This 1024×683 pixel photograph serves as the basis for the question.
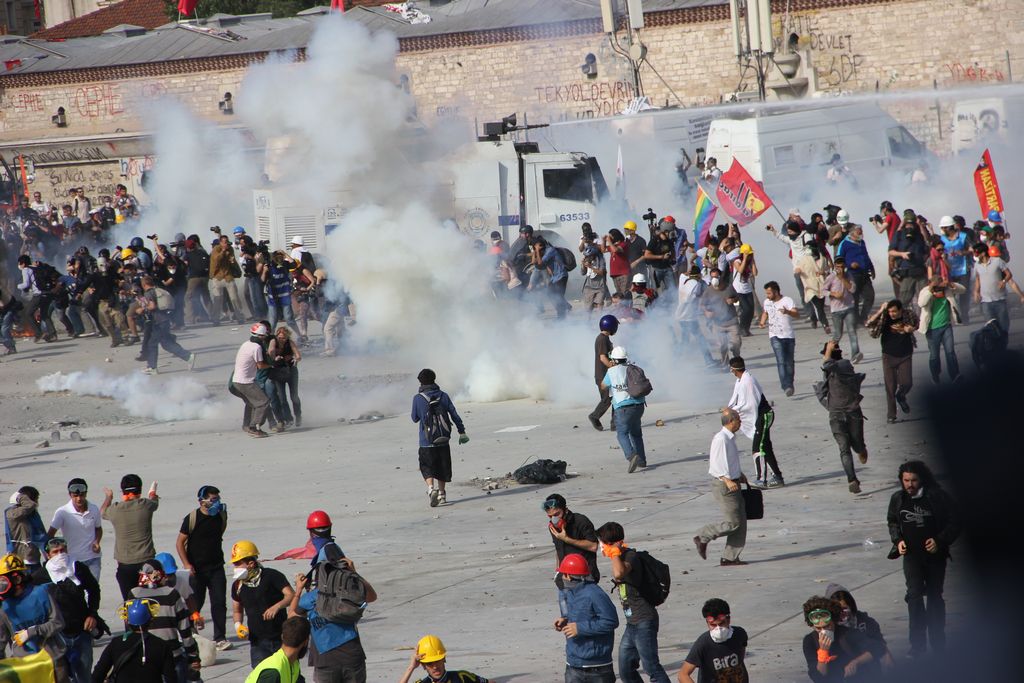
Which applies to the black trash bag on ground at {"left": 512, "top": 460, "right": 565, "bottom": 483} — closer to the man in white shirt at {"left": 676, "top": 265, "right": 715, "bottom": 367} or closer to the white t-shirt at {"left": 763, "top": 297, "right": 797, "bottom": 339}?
the white t-shirt at {"left": 763, "top": 297, "right": 797, "bottom": 339}

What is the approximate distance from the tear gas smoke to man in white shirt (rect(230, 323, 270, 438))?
187 cm

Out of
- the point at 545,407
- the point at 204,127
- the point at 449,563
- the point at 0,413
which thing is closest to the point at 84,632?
the point at 449,563

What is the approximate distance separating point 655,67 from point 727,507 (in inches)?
1304

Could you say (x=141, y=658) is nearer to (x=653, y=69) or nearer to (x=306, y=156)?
(x=306, y=156)

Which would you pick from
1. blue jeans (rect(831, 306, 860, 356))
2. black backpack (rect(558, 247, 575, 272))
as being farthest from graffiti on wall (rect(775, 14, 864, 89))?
blue jeans (rect(831, 306, 860, 356))

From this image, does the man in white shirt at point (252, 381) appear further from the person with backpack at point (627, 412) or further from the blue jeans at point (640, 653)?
the blue jeans at point (640, 653)

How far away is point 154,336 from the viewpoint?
20.2 metres

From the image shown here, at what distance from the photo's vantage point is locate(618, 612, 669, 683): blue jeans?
773 cm

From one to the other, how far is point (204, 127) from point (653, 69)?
43.9ft

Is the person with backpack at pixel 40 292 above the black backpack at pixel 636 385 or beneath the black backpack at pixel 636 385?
above

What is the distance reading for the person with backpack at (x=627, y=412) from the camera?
1309 cm

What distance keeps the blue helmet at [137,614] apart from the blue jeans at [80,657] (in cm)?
119

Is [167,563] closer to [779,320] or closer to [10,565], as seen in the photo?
[10,565]

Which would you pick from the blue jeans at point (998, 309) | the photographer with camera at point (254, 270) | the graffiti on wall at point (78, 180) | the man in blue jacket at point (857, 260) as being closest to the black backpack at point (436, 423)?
the blue jeans at point (998, 309)
